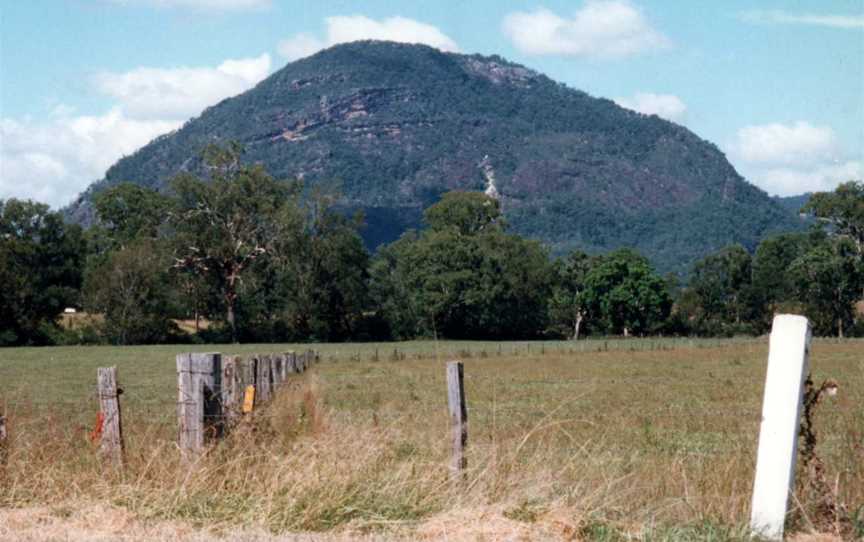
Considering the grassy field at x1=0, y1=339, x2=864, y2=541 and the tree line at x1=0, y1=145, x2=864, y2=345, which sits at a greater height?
the tree line at x1=0, y1=145, x2=864, y2=345

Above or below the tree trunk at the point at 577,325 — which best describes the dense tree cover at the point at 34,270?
above

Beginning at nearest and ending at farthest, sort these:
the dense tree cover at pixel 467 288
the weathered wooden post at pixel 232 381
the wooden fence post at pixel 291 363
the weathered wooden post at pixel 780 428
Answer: the weathered wooden post at pixel 780 428, the weathered wooden post at pixel 232 381, the wooden fence post at pixel 291 363, the dense tree cover at pixel 467 288

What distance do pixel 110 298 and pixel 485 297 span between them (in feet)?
100

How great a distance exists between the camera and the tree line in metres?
81.2

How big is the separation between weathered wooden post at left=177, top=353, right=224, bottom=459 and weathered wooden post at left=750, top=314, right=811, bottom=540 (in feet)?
13.9

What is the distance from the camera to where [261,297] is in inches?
3531

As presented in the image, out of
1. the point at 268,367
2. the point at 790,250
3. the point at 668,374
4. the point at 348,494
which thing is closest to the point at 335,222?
the point at 790,250

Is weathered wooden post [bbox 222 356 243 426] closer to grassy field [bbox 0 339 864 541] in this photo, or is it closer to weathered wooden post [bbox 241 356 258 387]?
weathered wooden post [bbox 241 356 258 387]

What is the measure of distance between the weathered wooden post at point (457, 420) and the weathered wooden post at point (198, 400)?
1894 millimetres

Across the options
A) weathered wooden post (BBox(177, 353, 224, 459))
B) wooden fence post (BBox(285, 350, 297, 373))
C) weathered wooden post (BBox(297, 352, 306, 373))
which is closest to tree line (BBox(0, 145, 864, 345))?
weathered wooden post (BBox(297, 352, 306, 373))

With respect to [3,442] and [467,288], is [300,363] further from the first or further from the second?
[467,288]

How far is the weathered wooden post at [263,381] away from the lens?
12570 millimetres

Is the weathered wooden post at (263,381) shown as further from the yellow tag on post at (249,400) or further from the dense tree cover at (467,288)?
the dense tree cover at (467,288)

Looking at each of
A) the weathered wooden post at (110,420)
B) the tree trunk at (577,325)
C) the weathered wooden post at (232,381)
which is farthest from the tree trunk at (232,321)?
the weathered wooden post at (110,420)
